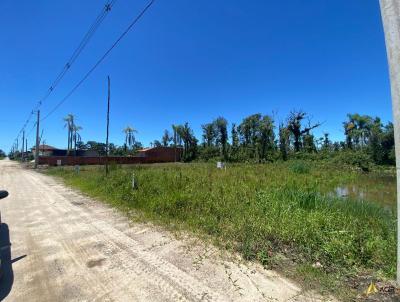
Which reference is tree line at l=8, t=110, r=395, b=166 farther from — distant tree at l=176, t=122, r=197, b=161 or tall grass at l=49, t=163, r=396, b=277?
tall grass at l=49, t=163, r=396, b=277

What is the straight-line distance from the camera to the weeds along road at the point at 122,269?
295cm

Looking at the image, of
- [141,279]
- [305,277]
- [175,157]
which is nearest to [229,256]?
[305,277]

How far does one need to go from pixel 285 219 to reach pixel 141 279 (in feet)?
11.2

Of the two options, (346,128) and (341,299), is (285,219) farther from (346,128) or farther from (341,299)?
(346,128)

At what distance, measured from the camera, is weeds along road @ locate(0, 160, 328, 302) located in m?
2.95

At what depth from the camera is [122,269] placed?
3564mm

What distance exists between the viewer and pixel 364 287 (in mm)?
3096

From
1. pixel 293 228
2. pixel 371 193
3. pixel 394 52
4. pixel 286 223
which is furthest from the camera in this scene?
pixel 371 193

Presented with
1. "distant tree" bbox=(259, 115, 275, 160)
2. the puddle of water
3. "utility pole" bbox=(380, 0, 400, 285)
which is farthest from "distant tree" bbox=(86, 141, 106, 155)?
"utility pole" bbox=(380, 0, 400, 285)

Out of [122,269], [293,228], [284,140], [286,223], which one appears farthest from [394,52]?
[284,140]

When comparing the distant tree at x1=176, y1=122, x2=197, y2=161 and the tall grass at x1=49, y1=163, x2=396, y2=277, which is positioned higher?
the distant tree at x1=176, y1=122, x2=197, y2=161

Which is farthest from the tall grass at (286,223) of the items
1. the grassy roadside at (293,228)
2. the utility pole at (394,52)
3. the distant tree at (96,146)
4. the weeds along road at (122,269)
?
the distant tree at (96,146)

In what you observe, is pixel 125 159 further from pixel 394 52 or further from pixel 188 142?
pixel 394 52

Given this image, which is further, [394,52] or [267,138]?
[267,138]
